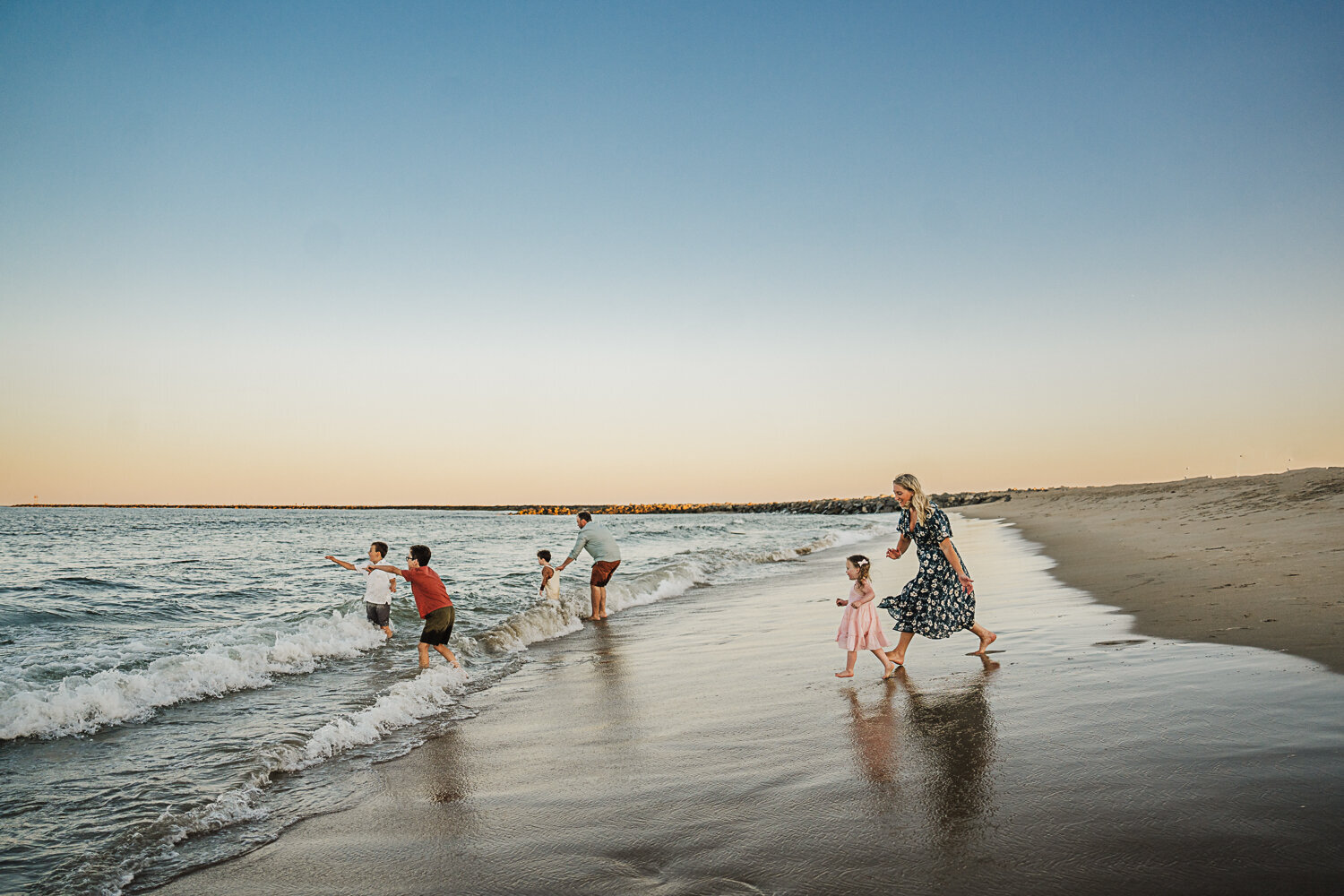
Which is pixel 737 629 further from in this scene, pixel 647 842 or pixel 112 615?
pixel 112 615

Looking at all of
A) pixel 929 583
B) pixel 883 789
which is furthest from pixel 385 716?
pixel 929 583

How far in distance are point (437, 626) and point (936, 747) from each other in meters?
6.61

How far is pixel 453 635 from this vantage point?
41.1 feet

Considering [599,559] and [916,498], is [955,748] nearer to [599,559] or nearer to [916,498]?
[916,498]

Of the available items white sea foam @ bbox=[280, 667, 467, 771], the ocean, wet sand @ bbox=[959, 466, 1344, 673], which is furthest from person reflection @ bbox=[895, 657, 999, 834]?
white sea foam @ bbox=[280, 667, 467, 771]

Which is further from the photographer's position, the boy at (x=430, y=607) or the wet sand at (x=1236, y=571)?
the boy at (x=430, y=607)

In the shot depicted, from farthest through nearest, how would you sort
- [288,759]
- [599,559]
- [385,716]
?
1. [599,559]
2. [385,716]
3. [288,759]

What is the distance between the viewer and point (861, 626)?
24.8 feet

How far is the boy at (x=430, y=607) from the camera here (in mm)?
9617

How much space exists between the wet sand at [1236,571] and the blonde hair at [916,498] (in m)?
2.96

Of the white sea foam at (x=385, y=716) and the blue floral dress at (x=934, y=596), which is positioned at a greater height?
the blue floral dress at (x=934, y=596)

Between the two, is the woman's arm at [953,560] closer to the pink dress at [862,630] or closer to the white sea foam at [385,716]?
the pink dress at [862,630]

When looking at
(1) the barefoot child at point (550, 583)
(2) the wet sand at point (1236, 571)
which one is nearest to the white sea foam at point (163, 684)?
(1) the barefoot child at point (550, 583)

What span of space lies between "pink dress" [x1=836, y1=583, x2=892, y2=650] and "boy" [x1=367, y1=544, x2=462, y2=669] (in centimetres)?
497
